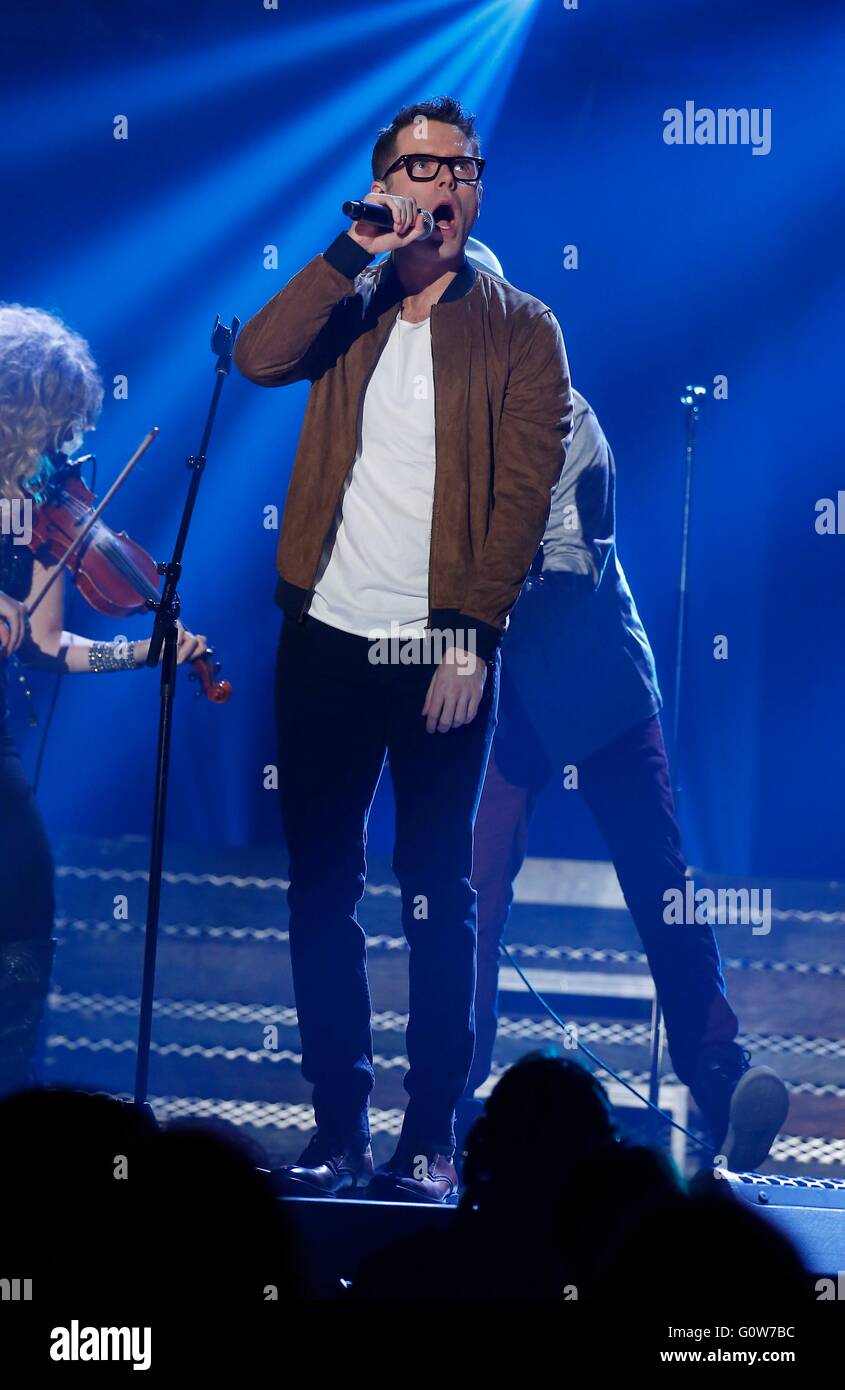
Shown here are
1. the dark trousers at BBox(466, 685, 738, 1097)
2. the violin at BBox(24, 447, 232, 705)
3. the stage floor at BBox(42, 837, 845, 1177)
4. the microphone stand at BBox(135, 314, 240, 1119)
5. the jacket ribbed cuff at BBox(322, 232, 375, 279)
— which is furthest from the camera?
the stage floor at BBox(42, 837, 845, 1177)

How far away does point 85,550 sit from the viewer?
352 centimetres

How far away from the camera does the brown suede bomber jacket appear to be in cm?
270

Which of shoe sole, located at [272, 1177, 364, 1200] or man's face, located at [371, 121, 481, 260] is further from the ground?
man's face, located at [371, 121, 481, 260]

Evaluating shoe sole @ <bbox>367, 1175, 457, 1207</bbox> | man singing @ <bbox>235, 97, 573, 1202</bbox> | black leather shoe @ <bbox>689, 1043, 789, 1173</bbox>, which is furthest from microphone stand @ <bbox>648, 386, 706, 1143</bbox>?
shoe sole @ <bbox>367, 1175, 457, 1207</bbox>

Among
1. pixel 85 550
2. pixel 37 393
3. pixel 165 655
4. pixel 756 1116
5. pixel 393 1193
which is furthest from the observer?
pixel 37 393

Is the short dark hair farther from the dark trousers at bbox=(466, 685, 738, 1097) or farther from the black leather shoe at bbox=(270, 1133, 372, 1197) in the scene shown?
the black leather shoe at bbox=(270, 1133, 372, 1197)

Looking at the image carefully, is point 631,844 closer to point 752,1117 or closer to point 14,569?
point 752,1117

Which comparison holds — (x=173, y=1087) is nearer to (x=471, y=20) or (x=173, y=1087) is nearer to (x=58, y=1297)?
(x=58, y=1297)

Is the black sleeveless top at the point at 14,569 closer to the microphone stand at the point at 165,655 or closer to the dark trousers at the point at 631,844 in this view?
the microphone stand at the point at 165,655

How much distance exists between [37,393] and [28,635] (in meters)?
0.63

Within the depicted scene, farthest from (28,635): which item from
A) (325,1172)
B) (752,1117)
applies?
(752,1117)
